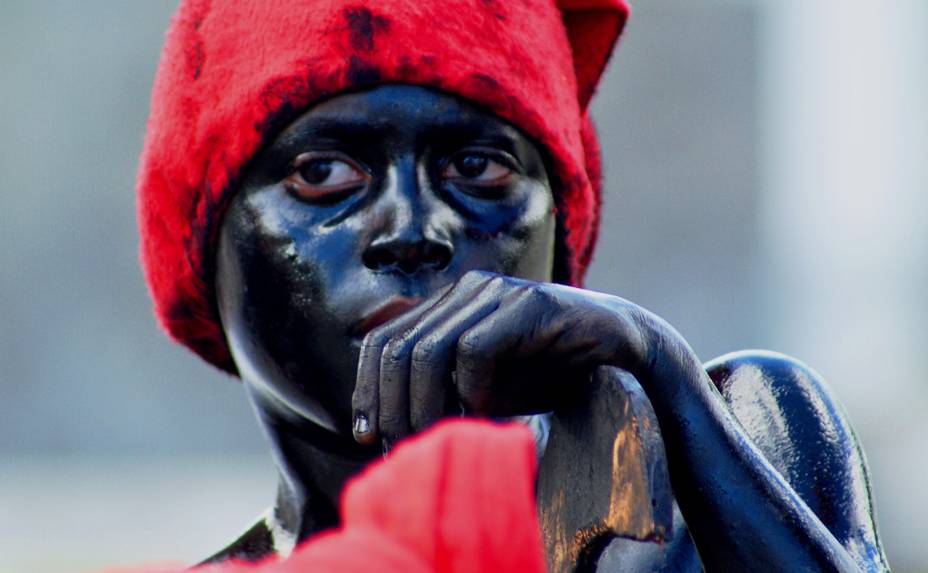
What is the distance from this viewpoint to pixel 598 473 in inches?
61.7

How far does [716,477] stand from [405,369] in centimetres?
31

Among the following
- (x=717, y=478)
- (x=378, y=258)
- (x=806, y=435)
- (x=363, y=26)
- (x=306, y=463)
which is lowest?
(x=306, y=463)

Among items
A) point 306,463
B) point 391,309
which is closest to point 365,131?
point 391,309

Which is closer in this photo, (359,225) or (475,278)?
(475,278)

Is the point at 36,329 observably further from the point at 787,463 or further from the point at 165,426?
the point at 787,463

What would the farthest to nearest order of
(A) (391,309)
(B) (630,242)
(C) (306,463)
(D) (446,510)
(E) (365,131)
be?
(B) (630,242), (C) (306,463), (E) (365,131), (A) (391,309), (D) (446,510)

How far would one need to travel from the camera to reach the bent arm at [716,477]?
1.65 meters

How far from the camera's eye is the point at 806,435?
2045 millimetres

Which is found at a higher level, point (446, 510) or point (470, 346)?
point (446, 510)

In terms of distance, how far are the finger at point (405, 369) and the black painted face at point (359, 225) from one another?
0.34 meters

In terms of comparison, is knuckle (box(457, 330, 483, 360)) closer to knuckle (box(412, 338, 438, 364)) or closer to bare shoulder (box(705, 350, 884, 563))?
knuckle (box(412, 338, 438, 364))

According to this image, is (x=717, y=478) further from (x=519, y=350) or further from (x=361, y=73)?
(x=361, y=73)

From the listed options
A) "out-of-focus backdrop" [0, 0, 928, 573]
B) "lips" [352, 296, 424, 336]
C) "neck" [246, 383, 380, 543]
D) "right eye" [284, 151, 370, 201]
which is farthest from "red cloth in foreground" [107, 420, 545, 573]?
"out-of-focus backdrop" [0, 0, 928, 573]

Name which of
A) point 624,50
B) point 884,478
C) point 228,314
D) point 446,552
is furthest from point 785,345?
point 446,552
